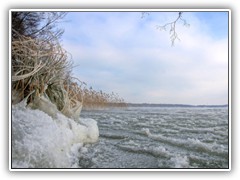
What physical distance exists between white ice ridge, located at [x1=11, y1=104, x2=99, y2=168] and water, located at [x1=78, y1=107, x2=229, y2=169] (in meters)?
0.06

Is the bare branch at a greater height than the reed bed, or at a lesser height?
greater

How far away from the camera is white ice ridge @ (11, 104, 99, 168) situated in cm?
174

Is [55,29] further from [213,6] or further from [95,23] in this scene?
[213,6]

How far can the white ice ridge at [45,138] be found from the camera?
1.74 m

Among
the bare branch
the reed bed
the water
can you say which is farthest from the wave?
the bare branch

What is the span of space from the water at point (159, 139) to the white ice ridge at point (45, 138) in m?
0.06

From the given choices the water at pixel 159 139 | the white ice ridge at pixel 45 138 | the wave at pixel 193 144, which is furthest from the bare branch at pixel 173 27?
the white ice ridge at pixel 45 138

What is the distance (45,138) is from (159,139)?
1.99 feet

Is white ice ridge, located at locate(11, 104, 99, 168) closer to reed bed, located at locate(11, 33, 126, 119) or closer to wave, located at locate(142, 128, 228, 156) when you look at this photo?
reed bed, located at locate(11, 33, 126, 119)

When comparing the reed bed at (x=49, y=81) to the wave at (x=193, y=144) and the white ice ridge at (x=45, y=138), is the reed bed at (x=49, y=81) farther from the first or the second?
the wave at (x=193, y=144)

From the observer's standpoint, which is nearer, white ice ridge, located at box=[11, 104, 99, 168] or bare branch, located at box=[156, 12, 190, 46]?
white ice ridge, located at box=[11, 104, 99, 168]

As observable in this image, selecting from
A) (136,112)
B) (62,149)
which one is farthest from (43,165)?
(136,112)

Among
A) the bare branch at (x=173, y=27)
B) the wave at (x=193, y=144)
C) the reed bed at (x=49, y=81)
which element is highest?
the bare branch at (x=173, y=27)
